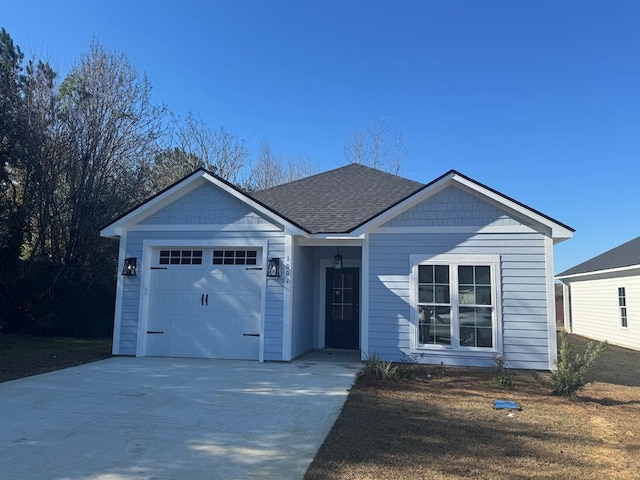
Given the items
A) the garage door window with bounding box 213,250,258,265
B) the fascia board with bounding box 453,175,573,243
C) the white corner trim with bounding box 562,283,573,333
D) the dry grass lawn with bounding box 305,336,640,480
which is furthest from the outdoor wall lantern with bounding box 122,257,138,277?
the white corner trim with bounding box 562,283,573,333

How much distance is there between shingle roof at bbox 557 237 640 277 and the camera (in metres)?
14.5

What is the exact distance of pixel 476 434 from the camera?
468 cm

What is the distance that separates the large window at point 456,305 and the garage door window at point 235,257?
356 centimetres

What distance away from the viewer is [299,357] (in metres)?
9.67

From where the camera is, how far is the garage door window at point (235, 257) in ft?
31.4

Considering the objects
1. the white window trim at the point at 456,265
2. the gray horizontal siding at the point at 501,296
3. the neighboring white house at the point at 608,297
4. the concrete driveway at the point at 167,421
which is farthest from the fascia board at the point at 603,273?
the concrete driveway at the point at 167,421

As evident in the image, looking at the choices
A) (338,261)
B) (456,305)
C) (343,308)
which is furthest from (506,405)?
(343,308)

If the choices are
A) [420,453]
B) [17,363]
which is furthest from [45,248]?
[420,453]

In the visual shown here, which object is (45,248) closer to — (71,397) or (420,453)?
(71,397)

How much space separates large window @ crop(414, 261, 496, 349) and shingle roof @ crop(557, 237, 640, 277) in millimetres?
7974

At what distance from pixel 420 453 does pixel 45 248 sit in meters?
13.5

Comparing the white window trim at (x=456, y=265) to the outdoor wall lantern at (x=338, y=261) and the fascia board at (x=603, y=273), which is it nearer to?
the outdoor wall lantern at (x=338, y=261)

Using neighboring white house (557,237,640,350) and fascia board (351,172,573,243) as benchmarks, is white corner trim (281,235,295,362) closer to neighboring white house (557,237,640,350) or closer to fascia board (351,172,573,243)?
fascia board (351,172,573,243)

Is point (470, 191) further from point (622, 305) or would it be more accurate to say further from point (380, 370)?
point (622, 305)
